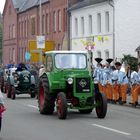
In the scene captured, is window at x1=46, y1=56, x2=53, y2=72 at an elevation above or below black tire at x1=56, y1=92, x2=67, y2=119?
above

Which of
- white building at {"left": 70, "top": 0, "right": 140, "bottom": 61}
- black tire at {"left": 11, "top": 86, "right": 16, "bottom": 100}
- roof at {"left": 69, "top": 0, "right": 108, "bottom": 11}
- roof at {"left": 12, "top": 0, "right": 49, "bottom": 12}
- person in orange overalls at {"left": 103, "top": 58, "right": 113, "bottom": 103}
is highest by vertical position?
roof at {"left": 12, "top": 0, "right": 49, "bottom": 12}

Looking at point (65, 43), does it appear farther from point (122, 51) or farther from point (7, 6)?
point (7, 6)

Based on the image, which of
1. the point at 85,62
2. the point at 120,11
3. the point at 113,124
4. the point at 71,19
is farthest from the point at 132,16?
the point at 113,124

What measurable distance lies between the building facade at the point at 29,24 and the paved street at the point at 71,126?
37.9 meters

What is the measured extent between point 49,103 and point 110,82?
26.2ft

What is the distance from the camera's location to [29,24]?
236 ft

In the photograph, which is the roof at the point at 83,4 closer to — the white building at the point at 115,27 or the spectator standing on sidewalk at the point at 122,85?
the white building at the point at 115,27

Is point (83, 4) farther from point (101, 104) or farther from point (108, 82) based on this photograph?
point (101, 104)

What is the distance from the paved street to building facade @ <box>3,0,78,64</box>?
124ft


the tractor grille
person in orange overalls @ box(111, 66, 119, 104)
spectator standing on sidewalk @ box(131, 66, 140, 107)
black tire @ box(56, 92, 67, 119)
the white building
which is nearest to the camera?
black tire @ box(56, 92, 67, 119)

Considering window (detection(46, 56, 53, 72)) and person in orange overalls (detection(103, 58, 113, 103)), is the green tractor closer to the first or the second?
window (detection(46, 56, 53, 72))

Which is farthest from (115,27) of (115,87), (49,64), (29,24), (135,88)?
(29,24)

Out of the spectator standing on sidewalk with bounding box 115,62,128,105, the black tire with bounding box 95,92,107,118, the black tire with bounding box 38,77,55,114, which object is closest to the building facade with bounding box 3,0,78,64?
the spectator standing on sidewalk with bounding box 115,62,128,105

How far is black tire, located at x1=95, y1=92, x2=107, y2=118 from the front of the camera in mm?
18391
